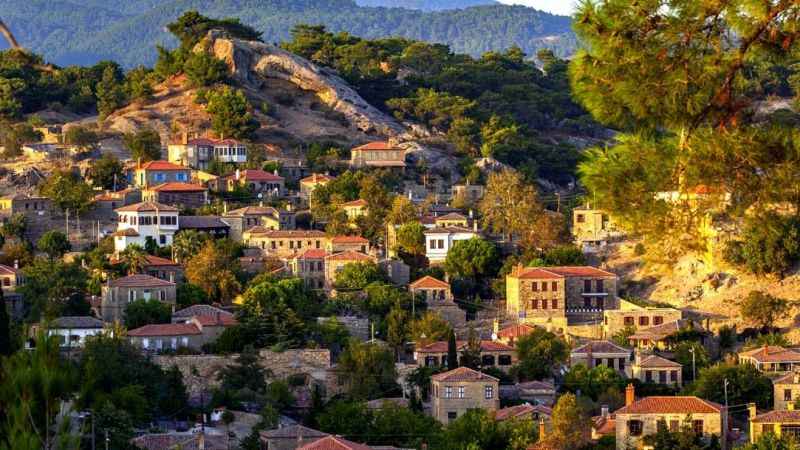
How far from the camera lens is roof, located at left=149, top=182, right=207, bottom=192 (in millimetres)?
73188

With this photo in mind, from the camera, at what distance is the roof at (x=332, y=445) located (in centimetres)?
4581

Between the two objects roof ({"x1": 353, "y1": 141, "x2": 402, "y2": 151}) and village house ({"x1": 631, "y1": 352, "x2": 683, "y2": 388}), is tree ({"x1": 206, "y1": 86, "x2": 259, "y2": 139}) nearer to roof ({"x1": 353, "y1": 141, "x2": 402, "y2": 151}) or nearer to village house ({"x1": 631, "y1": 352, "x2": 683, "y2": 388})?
roof ({"x1": 353, "y1": 141, "x2": 402, "y2": 151})

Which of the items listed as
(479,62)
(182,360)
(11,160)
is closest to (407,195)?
(11,160)

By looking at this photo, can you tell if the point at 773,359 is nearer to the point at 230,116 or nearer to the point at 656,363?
the point at 656,363

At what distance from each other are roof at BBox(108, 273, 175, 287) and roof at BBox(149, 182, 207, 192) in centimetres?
1109

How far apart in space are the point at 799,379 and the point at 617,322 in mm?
8566

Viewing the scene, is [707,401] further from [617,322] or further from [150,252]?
[150,252]

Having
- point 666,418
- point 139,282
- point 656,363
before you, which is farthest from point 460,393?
point 139,282

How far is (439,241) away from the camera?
68500 mm

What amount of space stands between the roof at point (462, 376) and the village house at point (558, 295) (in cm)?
865

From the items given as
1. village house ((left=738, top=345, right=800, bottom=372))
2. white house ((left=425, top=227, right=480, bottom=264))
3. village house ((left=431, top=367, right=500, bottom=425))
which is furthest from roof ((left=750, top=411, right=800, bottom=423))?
→ white house ((left=425, top=227, right=480, bottom=264))

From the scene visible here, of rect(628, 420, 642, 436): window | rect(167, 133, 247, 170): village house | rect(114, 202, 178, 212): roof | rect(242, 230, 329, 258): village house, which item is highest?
rect(167, 133, 247, 170): village house

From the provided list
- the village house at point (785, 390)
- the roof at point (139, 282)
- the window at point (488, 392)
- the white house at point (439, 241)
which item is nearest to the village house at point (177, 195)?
the white house at point (439, 241)

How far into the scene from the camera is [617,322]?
203 feet
